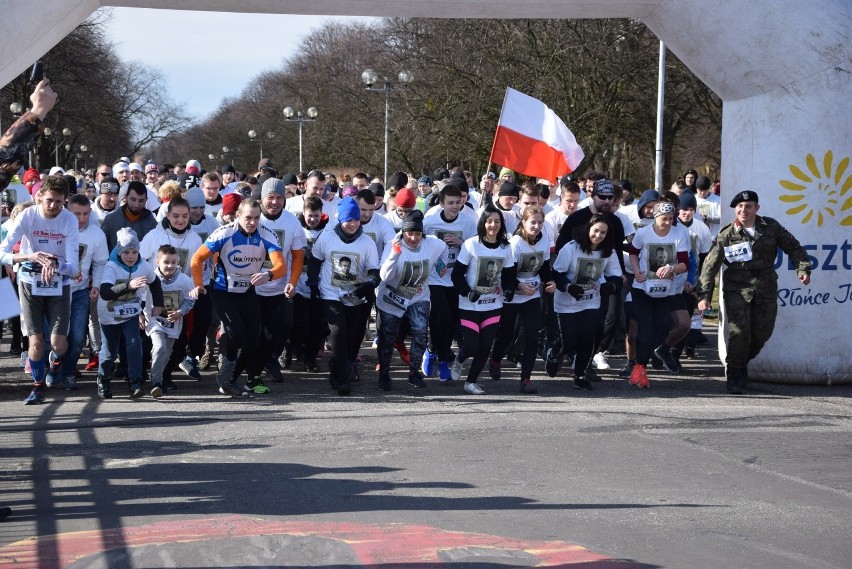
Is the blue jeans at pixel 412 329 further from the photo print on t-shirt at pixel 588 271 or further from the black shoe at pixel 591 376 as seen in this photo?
the black shoe at pixel 591 376

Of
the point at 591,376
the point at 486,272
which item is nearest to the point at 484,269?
the point at 486,272

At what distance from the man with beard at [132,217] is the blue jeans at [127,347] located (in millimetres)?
1657

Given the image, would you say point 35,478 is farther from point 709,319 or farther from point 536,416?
point 709,319

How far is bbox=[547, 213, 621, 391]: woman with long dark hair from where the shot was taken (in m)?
11.4

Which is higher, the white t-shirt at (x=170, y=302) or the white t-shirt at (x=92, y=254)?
the white t-shirt at (x=92, y=254)

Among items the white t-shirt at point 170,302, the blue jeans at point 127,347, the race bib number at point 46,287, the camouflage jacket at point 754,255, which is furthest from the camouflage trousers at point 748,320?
→ the race bib number at point 46,287

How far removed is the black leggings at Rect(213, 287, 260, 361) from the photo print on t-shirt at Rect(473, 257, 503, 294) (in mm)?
2023

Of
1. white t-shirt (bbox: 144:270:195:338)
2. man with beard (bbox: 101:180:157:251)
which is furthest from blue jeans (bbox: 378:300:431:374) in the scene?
man with beard (bbox: 101:180:157:251)

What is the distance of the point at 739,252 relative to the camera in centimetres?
1120

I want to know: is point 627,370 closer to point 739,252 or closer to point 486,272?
point 739,252

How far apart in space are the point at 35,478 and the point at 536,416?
13.1 ft

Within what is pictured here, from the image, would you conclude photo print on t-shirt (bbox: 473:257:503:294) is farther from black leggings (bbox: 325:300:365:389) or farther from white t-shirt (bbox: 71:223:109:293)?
white t-shirt (bbox: 71:223:109:293)

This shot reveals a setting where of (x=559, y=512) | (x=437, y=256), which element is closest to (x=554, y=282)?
(x=437, y=256)

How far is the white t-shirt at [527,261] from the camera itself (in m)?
11.4
